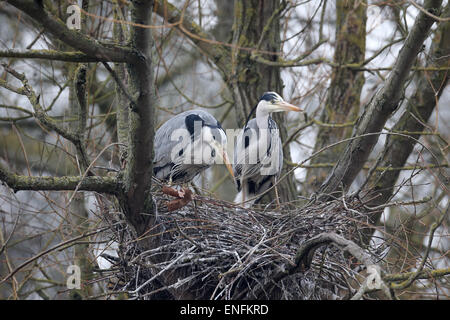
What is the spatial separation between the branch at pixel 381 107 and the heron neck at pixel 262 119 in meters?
0.82

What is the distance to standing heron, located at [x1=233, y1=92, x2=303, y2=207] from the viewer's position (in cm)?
397

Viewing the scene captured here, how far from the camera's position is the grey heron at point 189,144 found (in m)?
3.69

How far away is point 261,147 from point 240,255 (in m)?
1.54

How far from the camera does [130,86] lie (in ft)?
7.39

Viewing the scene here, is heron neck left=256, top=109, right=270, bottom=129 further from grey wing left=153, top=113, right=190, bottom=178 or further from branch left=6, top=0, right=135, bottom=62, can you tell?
branch left=6, top=0, right=135, bottom=62

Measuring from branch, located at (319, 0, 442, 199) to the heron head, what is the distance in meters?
0.68

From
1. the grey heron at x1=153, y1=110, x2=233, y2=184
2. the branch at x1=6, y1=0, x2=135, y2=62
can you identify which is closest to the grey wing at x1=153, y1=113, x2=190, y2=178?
the grey heron at x1=153, y1=110, x2=233, y2=184

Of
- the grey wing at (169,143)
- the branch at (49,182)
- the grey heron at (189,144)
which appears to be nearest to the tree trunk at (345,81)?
the grey heron at (189,144)

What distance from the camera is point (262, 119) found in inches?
159

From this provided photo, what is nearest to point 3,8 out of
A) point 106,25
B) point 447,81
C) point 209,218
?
point 106,25

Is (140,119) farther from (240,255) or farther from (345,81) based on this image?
(345,81)

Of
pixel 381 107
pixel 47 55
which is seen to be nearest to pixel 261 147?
pixel 381 107

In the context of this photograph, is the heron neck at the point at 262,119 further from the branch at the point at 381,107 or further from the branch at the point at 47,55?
the branch at the point at 47,55

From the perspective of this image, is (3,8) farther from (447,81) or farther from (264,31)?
(447,81)
